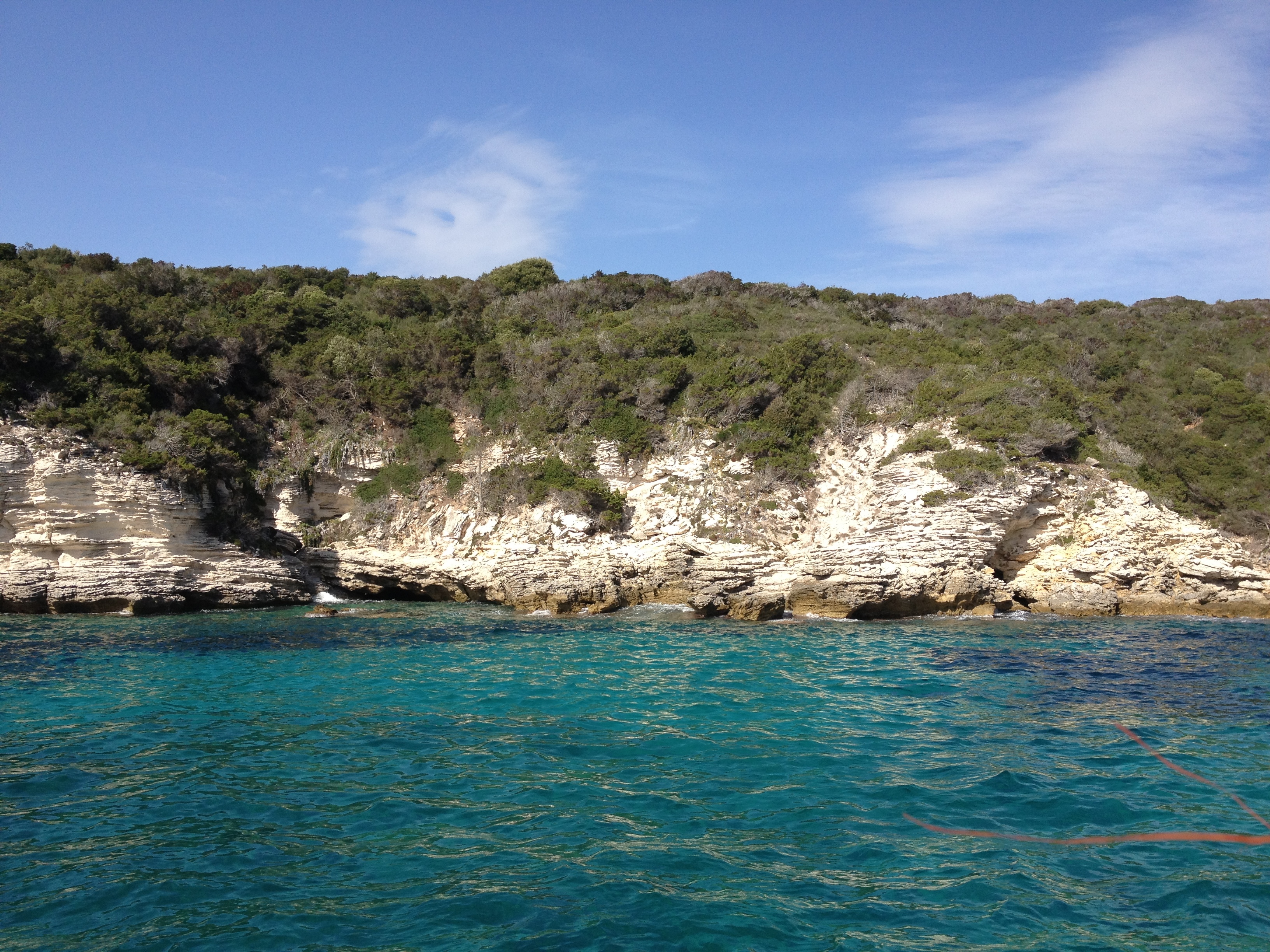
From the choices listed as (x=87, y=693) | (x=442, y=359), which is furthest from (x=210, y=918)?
(x=442, y=359)

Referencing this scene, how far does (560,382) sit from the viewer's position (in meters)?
30.3

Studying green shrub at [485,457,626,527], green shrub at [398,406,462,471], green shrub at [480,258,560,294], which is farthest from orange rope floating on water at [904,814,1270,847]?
green shrub at [480,258,560,294]

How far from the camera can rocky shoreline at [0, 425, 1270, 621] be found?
2091 cm

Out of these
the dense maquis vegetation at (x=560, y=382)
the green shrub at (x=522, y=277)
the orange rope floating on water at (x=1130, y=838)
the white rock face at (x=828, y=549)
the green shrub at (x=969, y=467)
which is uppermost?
the green shrub at (x=522, y=277)

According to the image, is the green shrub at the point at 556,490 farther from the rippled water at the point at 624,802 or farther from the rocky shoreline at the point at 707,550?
the rippled water at the point at 624,802

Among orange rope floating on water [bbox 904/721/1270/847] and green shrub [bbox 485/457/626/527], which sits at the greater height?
green shrub [bbox 485/457/626/527]

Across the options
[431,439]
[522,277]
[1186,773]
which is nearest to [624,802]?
[1186,773]

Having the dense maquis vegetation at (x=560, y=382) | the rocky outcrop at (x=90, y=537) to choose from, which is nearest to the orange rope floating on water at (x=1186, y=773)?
the dense maquis vegetation at (x=560, y=382)

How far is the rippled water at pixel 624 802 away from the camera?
17.7 ft

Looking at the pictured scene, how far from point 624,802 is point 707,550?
1514cm

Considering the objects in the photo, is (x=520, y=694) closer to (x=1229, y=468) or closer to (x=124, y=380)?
(x=124, y=380)

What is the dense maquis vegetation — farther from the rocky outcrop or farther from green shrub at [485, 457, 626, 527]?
the rocky outcrop

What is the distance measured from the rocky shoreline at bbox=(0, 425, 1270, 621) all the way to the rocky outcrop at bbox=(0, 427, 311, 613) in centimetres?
4

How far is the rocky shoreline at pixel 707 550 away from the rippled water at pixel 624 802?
20.3 feet
